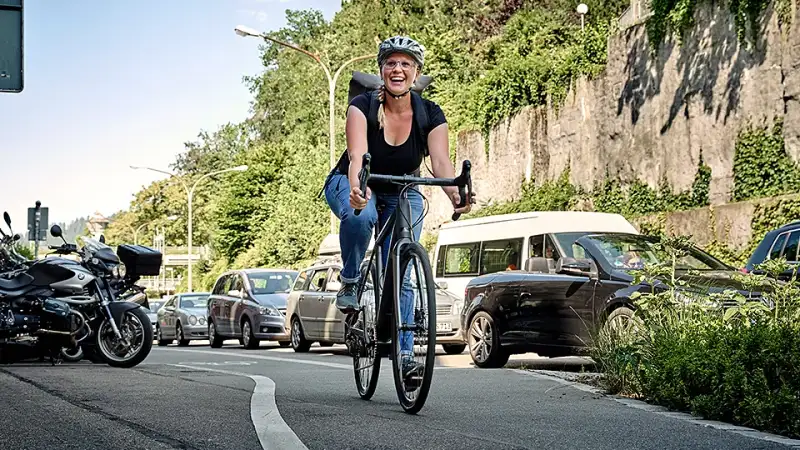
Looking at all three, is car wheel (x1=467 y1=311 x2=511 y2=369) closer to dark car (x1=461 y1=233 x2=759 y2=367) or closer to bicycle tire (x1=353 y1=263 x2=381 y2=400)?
dark car (x1=461 y1=233 x2=759 y2=367)

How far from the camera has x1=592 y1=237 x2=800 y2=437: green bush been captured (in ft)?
23.0

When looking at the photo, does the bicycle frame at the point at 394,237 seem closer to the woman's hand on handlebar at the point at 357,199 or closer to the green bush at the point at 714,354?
the woman's hand on handlebar at the point at 357,199

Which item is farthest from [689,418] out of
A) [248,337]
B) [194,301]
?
[194,301]

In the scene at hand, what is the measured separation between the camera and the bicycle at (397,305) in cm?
709

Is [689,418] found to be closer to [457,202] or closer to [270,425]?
[457,202]

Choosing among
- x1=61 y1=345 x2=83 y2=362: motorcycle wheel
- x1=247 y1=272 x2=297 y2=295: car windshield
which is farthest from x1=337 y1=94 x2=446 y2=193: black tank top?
x1=247 y1=272 x2=297 y2=295: car windshield

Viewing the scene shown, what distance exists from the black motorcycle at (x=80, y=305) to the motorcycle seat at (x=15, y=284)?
1 centimetres

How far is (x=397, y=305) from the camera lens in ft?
24.2

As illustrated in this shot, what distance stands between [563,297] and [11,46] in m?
6.25

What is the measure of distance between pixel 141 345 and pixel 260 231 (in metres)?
52.8

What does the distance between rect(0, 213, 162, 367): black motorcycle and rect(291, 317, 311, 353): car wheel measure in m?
8.76

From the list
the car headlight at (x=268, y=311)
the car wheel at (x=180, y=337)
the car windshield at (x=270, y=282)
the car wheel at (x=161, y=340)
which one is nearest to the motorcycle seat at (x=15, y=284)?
the car headlight at (x=268, y=311)

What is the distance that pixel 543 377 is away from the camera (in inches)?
443

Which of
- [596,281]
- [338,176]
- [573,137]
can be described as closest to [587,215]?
[596,281]
